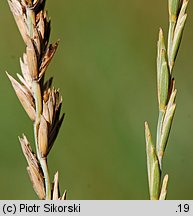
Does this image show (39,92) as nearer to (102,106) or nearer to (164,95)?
(164,95)

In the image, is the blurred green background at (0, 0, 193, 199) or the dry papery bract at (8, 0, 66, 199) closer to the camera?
the dry papery bract at (8, 0, 66, 199)

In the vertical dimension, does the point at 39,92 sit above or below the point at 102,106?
above

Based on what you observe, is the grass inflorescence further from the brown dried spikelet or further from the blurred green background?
the blurred green background

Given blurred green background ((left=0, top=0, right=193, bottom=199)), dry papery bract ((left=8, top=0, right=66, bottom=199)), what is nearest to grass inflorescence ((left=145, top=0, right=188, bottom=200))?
dry papery bract ((left=8, top=0, right=66, bottom=199))

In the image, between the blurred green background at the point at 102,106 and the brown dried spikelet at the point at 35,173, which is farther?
the blurred green background at the point at 102,106

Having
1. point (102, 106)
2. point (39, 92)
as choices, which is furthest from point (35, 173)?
point (102, 106)

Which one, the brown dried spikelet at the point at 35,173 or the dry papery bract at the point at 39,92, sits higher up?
the dry papery bract at the point at 39,92

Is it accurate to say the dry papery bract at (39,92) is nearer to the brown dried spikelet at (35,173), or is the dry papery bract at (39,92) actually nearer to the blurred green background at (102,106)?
the brown dried spikelet at (35,173)

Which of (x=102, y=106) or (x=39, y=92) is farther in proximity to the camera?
(x=102, y=106)

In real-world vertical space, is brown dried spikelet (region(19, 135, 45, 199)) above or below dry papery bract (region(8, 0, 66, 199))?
below

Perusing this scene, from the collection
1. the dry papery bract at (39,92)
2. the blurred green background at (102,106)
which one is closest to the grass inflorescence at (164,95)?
the dry papery bract at (39,92)
